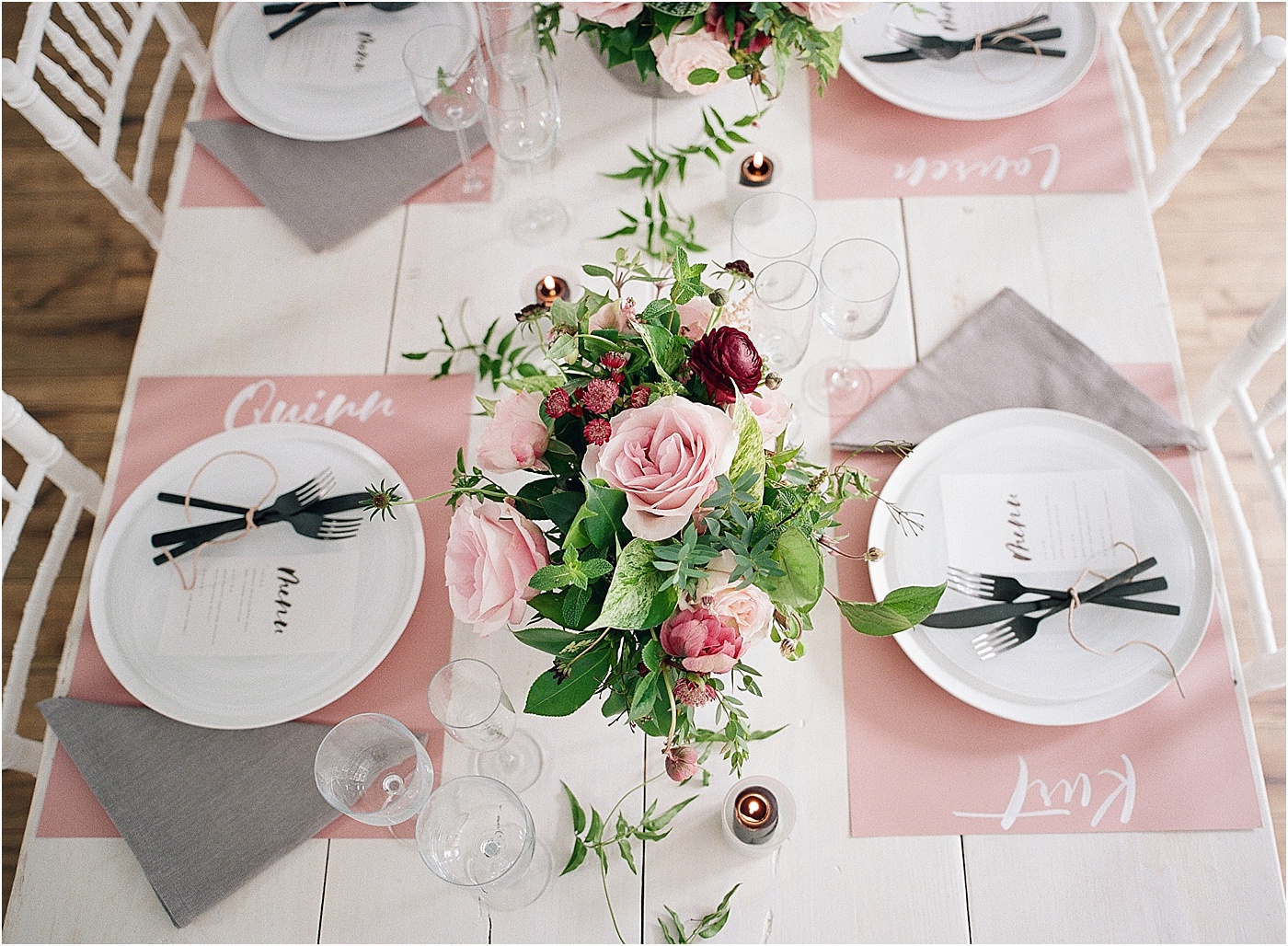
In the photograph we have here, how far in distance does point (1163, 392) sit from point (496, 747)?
2.87ft

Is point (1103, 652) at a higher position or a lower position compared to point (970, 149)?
lower

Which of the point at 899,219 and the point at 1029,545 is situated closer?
the point at 1029,545

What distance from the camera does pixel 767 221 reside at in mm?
1267

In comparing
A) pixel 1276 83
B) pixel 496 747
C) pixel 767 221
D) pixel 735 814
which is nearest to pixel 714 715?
pixel 735 814

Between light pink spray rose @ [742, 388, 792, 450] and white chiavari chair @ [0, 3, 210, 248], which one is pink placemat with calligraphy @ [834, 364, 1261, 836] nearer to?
light pink spray rose @ [742, 388, 792, 450]

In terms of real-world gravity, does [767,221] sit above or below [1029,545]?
above

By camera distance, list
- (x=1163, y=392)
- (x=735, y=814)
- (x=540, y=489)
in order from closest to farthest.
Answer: (x=540, y=489), (x=735, y=814), (x=1163, y=392)

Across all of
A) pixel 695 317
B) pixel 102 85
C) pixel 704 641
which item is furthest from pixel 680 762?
pixel 102 85

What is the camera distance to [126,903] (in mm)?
975

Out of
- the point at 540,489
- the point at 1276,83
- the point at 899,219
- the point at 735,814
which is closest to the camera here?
the point at 540,489

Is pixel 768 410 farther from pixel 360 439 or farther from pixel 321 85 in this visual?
pixel 321 85

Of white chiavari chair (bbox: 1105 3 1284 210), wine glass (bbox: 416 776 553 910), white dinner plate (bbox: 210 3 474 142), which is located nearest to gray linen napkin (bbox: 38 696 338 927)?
wine glass (bbox: 416 776 553 910)

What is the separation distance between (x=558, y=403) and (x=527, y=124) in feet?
1.94

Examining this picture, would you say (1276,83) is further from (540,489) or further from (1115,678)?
(540,489)
